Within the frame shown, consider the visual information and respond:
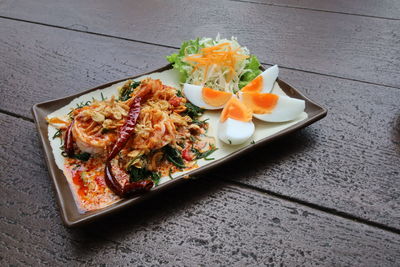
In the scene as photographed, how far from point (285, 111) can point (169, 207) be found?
780mm

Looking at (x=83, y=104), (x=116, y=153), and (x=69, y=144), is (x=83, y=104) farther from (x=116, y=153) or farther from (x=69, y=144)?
(x=116, y=153)

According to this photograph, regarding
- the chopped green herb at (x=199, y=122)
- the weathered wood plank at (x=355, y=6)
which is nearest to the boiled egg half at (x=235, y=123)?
the chopped green herb at (x=199, y=122)

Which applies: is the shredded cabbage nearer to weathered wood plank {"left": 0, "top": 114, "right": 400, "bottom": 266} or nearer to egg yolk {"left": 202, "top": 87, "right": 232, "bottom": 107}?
egg yolk {"left": 202, "top": 87, "right": 232, "bottom": 107}

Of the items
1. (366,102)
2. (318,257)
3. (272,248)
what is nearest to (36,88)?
(272,248)

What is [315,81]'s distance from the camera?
2.34 m

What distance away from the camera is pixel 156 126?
1.64 meters

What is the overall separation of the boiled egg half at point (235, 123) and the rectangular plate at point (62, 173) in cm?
6

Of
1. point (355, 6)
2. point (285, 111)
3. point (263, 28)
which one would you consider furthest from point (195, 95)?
point (355, 6)

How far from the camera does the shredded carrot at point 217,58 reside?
85.0 inches

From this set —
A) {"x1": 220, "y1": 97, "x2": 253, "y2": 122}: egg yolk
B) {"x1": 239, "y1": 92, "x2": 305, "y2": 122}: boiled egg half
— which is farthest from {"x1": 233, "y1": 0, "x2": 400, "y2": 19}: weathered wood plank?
{"x1": 220, "y1": 97, "x2": 253, "y2": 122}: egg yolk

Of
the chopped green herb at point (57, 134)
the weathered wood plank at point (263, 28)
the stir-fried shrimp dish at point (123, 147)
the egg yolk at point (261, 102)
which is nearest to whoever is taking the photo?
the stir-fried shrimp dish at point (123, 147)

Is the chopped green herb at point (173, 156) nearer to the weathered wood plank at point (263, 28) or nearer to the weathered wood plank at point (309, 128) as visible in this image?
the weathered wood plank at point (309, 128)

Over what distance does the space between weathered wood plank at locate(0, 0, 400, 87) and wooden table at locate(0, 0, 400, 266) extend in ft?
0.05

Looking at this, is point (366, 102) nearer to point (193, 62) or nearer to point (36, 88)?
point (193, 62)
